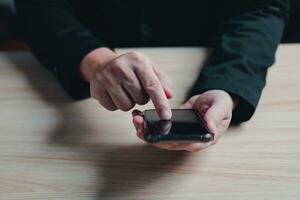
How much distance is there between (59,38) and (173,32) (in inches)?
12.2

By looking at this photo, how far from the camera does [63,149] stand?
579 millimetres

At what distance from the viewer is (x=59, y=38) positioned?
767 mm

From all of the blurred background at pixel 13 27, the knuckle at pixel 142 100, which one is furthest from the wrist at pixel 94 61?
the blurred background at pixel 13 27

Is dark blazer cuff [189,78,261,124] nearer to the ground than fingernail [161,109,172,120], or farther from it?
nearer to the ground

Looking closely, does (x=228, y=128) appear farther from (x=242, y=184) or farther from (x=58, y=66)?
(x=58, y=66)

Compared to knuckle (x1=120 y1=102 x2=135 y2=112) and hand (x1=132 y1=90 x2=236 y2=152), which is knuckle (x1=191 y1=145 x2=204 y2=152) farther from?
knuckle (x1=120 y1=102 x2=135 y2=112)

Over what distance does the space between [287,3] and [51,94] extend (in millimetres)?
506

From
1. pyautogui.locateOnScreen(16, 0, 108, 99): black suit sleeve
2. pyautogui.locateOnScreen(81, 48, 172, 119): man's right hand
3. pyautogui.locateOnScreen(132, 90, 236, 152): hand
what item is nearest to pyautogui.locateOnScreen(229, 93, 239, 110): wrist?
pyautogui.locateOnScreen(132, 90, 236, 152): hand

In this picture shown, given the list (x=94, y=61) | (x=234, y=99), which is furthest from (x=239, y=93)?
Answer: (x=94, y=61)

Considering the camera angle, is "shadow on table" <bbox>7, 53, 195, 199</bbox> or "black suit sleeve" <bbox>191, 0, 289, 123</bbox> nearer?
"shadow on table" <bbox>7, 53, 195, 199</bbox>

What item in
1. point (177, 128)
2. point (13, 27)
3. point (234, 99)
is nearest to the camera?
point (177, 128)

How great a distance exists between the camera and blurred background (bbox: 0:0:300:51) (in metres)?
1.00

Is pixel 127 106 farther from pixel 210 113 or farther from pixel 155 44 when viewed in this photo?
pixel 155 44

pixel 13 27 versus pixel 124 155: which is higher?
pixel 124 155
